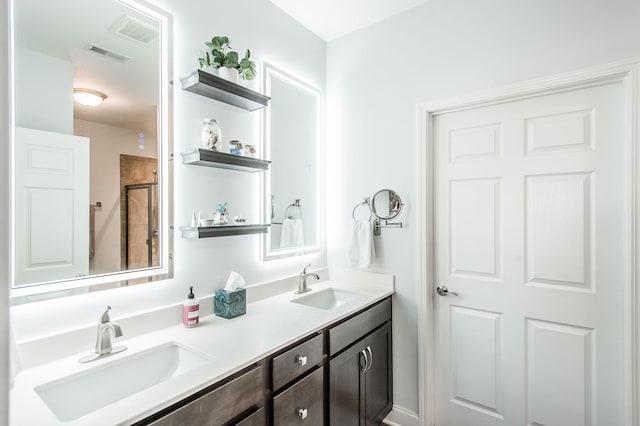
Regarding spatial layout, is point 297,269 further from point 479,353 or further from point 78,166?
point 78,166

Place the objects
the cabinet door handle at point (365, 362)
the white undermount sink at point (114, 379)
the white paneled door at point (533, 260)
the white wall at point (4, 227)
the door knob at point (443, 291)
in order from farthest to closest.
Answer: the door knob at point (443, 291)
the cabinet door handle at point (365, 362)
the white paneled door at point (533, 260)
the white undermount sink at point (114, 379)
the white wall at point (4, 227)

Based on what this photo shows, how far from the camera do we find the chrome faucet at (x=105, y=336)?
120 cm

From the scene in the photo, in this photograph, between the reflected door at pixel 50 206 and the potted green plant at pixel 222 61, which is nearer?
the reflected door at pixel 50 206

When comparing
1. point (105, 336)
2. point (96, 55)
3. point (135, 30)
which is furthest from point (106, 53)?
point (105, 336)

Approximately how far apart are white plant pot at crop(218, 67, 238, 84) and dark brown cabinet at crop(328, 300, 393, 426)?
140 cm

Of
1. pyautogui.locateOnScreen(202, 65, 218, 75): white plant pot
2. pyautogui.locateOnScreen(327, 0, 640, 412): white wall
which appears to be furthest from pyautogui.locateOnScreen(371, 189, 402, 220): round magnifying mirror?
pyautogui.locateOnScreen(202, 65, 218, 75): white plant pot

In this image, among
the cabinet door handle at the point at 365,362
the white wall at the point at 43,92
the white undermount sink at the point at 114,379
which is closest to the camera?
the white undermount sink at the point at 114,379

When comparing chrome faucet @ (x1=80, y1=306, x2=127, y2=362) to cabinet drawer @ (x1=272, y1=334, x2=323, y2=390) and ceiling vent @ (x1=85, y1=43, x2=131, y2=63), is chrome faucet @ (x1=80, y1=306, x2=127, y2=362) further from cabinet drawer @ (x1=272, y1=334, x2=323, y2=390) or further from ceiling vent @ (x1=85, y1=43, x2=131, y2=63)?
ceiling vent @ (x1=85, y1=43, x2=131, y2=63)

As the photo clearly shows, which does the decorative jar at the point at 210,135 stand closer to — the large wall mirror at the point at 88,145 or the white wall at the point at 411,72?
the large wall mirror at the point at 88,145

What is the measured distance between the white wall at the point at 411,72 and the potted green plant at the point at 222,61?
0.93 meters

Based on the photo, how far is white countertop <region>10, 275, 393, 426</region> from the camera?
0.89 meters

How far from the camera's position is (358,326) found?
182 centimetres

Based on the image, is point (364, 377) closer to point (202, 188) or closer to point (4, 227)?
point (202, 188)

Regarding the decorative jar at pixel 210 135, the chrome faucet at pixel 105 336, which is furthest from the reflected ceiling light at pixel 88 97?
the chrome faucet at pixel 105 336
